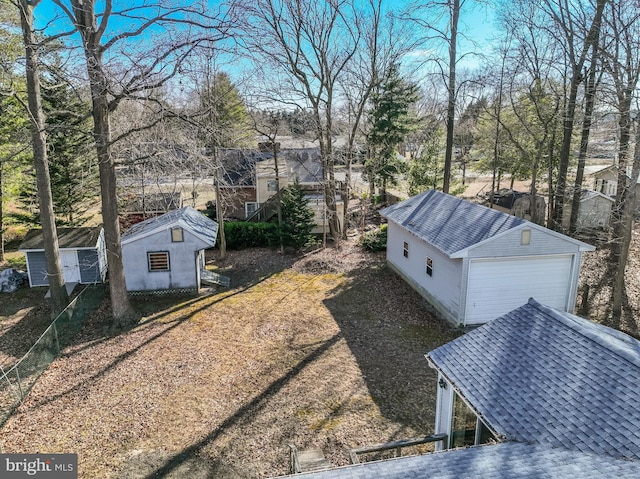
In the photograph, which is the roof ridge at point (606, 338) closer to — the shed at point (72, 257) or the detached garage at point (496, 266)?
the detached garage at point (496, 266)

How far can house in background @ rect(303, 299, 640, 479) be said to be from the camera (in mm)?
5273

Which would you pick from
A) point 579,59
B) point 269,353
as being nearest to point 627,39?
point 579,59

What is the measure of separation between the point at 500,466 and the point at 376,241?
18.2 meters

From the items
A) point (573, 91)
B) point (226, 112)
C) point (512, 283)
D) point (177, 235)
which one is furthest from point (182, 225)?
point (226, 112)

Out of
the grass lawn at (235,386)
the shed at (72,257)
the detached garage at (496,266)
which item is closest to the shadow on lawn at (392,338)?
the grass lawn at (235,386)

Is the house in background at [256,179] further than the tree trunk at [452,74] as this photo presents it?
Yes

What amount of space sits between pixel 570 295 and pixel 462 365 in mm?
9210

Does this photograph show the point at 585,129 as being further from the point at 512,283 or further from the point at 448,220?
the point at 512,283

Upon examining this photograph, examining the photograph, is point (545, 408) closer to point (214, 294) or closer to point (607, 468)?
point (607, 468)

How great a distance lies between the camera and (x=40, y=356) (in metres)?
11.6

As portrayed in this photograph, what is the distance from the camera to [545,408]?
6262mm

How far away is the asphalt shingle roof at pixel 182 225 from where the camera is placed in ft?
56.3

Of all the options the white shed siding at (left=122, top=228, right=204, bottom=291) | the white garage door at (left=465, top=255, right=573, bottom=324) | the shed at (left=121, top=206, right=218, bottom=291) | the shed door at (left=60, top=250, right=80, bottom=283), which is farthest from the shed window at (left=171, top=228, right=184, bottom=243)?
the white garage door at (left=465, top=255, right=573, bottom=324)

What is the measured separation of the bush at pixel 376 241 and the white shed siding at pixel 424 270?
213cm
